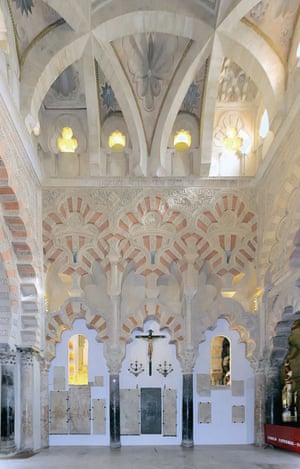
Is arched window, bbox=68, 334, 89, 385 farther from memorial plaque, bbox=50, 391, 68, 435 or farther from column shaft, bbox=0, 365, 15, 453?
column shaft, bbox=0, 365, 15, 453

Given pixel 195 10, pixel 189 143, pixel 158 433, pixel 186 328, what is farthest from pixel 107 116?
A: pixel 158 433

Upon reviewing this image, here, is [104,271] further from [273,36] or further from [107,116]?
[273,36]

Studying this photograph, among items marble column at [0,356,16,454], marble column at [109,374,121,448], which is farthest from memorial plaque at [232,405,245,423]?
marble column at [0,356,16,454]

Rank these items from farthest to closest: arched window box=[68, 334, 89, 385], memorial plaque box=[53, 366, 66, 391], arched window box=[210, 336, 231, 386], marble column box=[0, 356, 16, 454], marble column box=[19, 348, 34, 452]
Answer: arched window box=[210, 336, 231, 386] < arched window box=[68, 334, 89, 385] < memorial plaque box=[53, 366, 66, 391] < marble column box=[19, 348, 34, 452] < marble column box=[0, 356, 16, 454]

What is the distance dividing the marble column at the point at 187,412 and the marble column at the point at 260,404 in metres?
1.50

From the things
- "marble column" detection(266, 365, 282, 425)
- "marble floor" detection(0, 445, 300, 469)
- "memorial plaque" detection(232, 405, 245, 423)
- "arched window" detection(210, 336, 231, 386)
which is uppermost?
"arched window" detection(210, 336, 231, 386)

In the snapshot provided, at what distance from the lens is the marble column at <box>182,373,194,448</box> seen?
11.7m

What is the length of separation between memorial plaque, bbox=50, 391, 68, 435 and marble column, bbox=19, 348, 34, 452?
64.8 inches

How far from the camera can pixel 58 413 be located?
1198 cm

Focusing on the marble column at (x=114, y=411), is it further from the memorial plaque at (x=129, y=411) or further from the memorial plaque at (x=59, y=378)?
the memorial plaque at (x=59, y=378)

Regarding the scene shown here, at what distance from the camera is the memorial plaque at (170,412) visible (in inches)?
474

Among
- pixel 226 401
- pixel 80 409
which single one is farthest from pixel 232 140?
pixel 80 409

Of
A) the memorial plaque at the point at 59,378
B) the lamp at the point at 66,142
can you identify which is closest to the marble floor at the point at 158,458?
the memorial plaque at the point at 59,378

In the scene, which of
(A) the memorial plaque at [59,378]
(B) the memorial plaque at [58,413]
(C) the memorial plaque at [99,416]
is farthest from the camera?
(A) the memorial plaque at [59,378]
